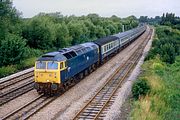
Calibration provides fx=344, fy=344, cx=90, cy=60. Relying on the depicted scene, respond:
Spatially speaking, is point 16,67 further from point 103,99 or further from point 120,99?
point 120,99

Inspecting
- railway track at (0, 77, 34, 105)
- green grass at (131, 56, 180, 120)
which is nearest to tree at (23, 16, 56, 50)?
railway track at (0, 77, 34, 105)

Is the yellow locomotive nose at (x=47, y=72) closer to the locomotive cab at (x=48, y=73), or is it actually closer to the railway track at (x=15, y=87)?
the locomotive cab at (x=48, y=73)

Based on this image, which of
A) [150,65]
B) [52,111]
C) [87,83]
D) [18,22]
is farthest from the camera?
[18,22]

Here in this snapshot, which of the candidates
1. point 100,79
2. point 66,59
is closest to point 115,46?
point 100,79

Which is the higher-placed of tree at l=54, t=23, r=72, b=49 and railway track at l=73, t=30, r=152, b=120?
tree at l=54, t=23, r=72, b=49

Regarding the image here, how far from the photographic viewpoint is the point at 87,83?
29.7 m

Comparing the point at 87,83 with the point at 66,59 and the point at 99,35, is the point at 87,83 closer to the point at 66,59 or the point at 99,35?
the point at 66,59

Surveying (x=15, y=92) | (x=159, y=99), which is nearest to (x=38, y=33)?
(x=15, y=92)

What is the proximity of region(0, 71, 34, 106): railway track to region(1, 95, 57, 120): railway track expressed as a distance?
1.85 metres

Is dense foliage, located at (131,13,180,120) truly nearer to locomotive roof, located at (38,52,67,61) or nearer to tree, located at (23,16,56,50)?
locomotive roof, located at (38,52,67,61)

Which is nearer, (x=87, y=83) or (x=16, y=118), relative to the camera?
(x=16, y=118)

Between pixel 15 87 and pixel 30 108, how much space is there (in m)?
6.65

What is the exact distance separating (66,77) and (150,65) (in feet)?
49.8

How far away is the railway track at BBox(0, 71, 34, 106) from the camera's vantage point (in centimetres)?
2486
